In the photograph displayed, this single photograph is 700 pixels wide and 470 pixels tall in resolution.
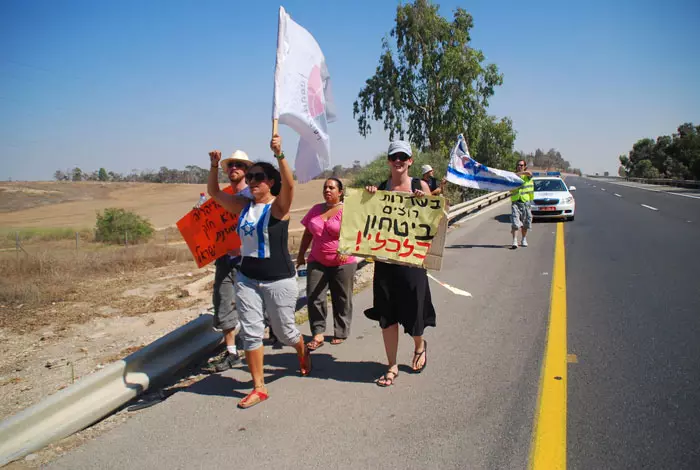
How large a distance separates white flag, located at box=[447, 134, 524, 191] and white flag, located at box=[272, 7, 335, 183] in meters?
2.99

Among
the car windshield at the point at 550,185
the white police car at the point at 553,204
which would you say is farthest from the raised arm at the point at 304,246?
the car windshield at the point at 550,185

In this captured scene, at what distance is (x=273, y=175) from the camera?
4.29 metres

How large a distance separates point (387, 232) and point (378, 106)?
36443mm

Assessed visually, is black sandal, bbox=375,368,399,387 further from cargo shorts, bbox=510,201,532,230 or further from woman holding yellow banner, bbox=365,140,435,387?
cargo shorts, bbox=510,201,532,230

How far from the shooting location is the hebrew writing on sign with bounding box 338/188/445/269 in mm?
4270

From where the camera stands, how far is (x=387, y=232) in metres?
4.39

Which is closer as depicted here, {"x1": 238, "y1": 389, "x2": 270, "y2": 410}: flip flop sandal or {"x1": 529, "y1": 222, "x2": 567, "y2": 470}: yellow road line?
{"x1": 529, "y1": 222, "x2": 567, "y2": 470}: yellow road line

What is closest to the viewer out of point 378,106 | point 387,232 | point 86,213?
point 387,232

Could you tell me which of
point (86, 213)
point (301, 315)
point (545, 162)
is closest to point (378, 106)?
point (86, 213)

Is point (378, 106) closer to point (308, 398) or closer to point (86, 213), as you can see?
point (86, 213)

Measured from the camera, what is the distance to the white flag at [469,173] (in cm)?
788

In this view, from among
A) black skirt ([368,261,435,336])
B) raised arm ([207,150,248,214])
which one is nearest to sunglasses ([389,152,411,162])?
black skirt ([368,261,435,336])

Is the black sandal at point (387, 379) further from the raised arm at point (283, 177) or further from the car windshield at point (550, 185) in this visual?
the car windshield at point (550, 185)

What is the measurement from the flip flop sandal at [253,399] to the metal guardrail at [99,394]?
98cm
